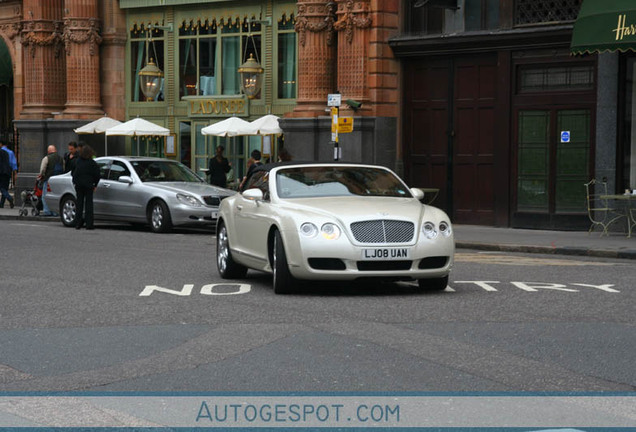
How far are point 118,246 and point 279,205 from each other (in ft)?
25.1

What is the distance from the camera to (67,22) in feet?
112

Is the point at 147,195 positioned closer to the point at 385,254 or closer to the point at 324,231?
the point at 324,231

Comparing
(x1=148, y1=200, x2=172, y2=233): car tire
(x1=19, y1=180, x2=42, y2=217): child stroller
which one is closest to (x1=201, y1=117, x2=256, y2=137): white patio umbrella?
(x1=19, y1=180, x2=42, y2=217): child stroller

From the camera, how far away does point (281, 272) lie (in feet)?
41.0

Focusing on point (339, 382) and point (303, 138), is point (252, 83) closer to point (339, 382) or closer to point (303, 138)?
point (303, 138)

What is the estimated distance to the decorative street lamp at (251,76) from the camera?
31250mm

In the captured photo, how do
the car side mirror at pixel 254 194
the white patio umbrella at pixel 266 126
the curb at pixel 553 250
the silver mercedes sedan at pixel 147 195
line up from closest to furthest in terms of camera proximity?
the car side mirror at pixel 254 194 → the curb at pixel 553 250 → the silver mercedes sedan at pixel 147 195 → the white patio umbrella at pixel 266 126

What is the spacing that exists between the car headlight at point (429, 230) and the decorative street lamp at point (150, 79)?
22.1 meters

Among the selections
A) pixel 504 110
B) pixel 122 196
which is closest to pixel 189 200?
pixel 122 196

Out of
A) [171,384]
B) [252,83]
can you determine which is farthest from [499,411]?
[252,83]

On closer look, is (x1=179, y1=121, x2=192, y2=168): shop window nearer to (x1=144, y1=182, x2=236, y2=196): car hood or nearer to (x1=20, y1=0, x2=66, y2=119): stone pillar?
(x1=20, y1=0, x2=66, y2=119): stone pillar

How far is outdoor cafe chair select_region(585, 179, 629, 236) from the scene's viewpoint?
76.2 feet

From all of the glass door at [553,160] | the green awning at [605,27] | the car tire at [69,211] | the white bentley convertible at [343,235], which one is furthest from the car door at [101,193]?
the white bentley convertible at [343,235]
